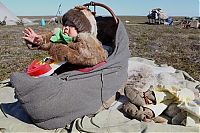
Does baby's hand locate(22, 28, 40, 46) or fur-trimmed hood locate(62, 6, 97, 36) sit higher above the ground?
fur-trimmed hood locate(62, 6, 97, 36)

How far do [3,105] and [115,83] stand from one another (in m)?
1.24

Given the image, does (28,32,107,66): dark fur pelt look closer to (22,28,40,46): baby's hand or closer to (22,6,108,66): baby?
(22,6,108,66): baby

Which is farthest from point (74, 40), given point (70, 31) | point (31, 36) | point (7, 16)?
→ point (7, 16)

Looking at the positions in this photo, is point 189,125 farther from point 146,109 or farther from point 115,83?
point 115,83

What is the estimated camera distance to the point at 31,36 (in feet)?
11.7

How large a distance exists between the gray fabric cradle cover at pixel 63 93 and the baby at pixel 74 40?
14 centimetres

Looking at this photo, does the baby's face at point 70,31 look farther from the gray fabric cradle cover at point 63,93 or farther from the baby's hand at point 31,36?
the gray fabric cradle cover at point 63,93

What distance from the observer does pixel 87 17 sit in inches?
141

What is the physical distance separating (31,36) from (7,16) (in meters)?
23.5

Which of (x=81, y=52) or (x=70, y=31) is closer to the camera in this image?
(x=81, y=52)

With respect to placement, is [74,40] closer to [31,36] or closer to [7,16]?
[31,36]

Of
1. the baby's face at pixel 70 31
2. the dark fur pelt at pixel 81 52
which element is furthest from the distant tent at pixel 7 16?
the dark fur pelt at pixel 81 52

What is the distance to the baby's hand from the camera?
3.53 m

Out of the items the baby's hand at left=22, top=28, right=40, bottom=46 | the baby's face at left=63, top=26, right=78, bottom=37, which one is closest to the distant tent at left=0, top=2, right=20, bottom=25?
the baby's hand at left=22, top=28, right=40, bottom=46
